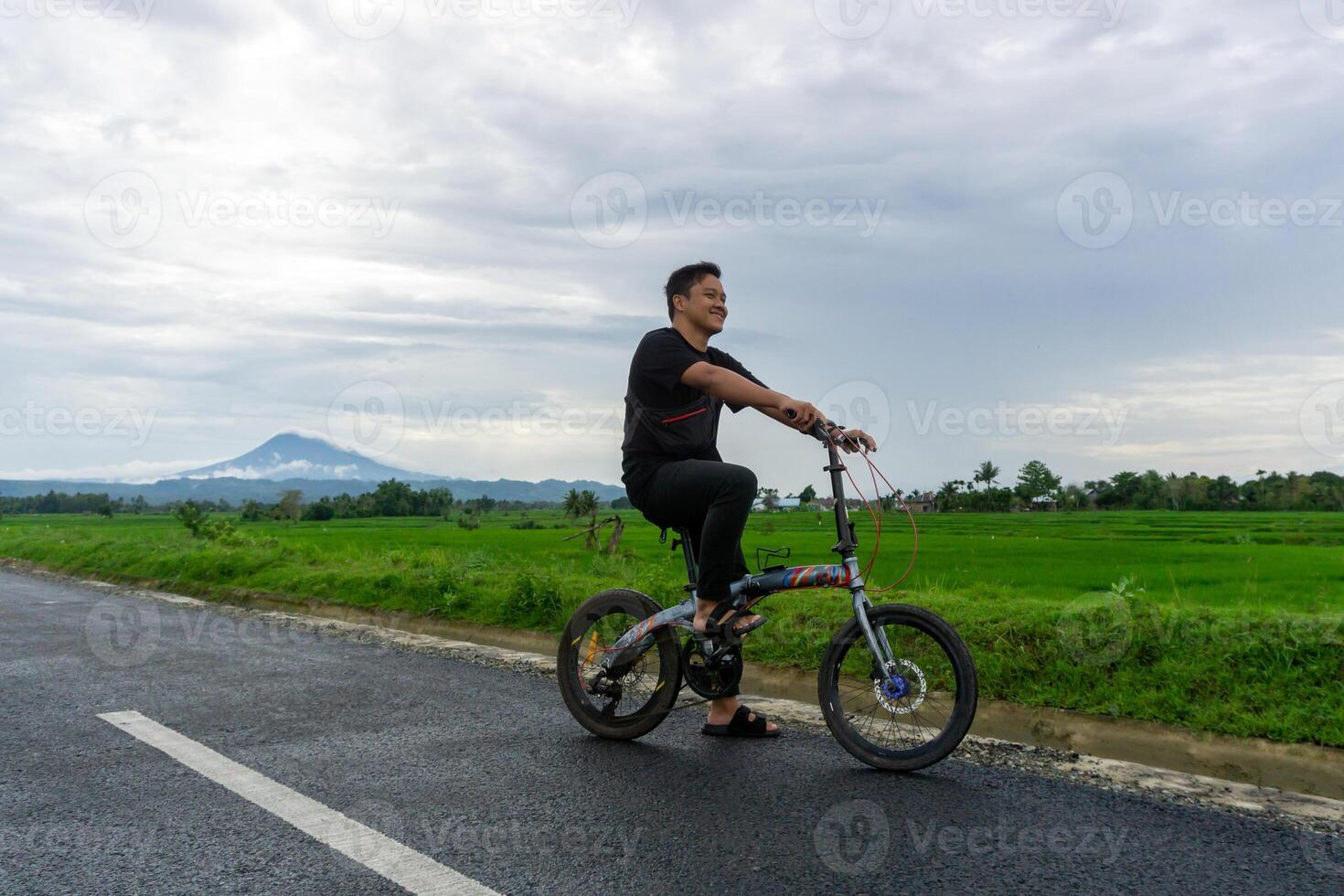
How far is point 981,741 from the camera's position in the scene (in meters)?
4.75

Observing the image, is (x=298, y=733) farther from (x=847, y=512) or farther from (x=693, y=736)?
(x=847, y=512)

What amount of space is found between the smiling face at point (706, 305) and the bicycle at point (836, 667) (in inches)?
29.9


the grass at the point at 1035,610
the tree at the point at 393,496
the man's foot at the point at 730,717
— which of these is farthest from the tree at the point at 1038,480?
the tree at the point at 393,496

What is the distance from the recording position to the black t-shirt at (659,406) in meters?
4.62

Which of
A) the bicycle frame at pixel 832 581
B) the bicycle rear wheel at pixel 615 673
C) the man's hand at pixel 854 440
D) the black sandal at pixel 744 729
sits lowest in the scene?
the black sandal at pixel 744 729

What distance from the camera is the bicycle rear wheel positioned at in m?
4.98

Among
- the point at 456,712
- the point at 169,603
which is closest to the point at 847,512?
the point at 456,712

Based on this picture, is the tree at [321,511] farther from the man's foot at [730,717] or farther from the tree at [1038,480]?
the man's foot at [730,717]

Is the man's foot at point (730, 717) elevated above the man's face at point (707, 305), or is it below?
below

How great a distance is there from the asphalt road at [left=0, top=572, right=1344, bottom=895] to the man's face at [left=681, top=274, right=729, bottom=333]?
2031 millimetres

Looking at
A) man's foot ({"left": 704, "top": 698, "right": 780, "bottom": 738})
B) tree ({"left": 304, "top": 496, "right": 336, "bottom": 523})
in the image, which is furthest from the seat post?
tree ({"left": 304, "top": 496, "right": 336, "bottom": 523})

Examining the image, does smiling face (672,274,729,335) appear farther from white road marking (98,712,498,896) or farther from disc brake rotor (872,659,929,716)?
white road marking (98,712,498,896)

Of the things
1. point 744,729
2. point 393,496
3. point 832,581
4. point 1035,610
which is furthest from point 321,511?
point 832,581

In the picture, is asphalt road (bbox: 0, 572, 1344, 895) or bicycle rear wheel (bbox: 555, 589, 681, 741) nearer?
asphalt road (bbox: 0, 572, 1344, 895)
